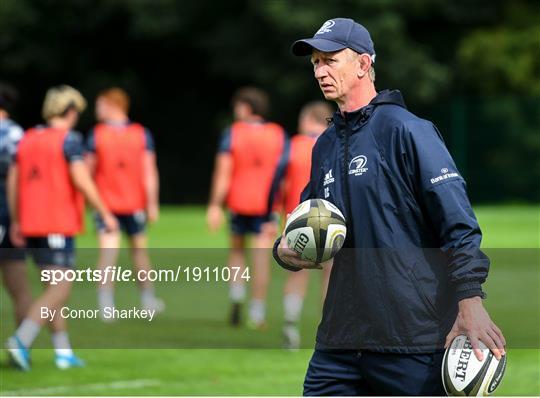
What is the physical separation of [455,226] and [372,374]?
750mm

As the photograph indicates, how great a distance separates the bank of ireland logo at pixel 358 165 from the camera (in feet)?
17.4

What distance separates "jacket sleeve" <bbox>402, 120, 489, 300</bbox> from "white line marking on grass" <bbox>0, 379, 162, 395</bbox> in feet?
14.7

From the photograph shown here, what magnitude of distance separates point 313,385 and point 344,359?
0.19m

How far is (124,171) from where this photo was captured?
13.8m

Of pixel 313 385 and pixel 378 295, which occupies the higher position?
pixel 378 295

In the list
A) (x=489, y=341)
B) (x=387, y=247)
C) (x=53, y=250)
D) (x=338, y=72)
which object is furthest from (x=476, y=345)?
(x=53, y=250)

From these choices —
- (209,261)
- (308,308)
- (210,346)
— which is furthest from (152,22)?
(210,346)

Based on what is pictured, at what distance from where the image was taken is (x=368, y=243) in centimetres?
529

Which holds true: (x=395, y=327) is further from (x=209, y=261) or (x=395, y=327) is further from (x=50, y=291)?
(x=209, y=261)

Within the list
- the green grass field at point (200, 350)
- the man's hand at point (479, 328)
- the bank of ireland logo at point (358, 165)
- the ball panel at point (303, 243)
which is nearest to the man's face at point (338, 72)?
the bank of ireland logo at point (358, 165)

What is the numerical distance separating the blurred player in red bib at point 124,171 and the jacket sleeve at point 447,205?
8.75m

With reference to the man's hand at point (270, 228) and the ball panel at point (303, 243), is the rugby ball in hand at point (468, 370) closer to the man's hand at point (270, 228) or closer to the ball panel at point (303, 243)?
the ball panel at point (303, 243)

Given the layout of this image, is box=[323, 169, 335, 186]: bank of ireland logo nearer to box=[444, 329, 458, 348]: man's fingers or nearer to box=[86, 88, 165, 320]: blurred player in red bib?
box=[444, 329, 458, 348]: man's fingers

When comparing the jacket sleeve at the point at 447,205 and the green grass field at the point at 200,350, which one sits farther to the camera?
the green grass field at the point at 200,350
